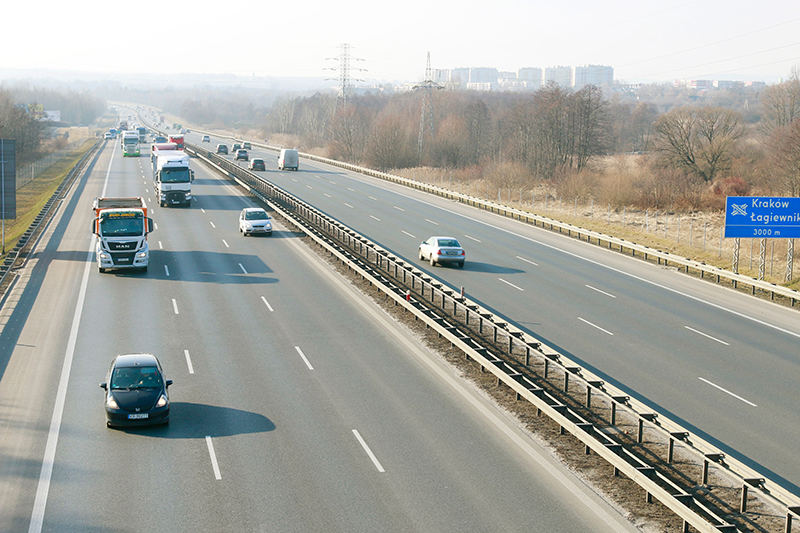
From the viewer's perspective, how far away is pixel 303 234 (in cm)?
4412

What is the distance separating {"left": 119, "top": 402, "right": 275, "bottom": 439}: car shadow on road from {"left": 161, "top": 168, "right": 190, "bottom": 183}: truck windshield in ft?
127

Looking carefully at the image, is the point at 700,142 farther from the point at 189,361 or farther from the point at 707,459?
the point at 707,459

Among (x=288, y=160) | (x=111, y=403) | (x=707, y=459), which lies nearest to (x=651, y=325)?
(x=707, y=459)

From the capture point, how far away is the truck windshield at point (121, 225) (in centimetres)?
3306

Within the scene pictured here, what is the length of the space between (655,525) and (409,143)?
87.7m

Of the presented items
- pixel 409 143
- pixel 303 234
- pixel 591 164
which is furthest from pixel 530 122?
pixel 303 234

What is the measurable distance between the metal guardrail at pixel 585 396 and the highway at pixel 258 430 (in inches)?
31.6

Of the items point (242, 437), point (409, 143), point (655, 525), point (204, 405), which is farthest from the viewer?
point (409, 143)

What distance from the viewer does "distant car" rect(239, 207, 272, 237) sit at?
42.6 metres

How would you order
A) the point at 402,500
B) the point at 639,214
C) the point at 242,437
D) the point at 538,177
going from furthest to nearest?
1. the point at 538,177
2. the point at 639,214
3. the point at 242,437
4. the point at 402,500

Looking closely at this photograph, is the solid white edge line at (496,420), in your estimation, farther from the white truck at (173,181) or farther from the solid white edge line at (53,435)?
the white truck at (173,181)

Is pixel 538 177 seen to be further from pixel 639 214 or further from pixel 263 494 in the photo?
pixel 263 494

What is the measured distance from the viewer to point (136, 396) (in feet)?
52.3

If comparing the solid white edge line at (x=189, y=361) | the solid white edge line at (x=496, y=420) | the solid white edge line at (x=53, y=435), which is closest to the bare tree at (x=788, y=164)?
the solid white edge line at (x=496, y=420)
